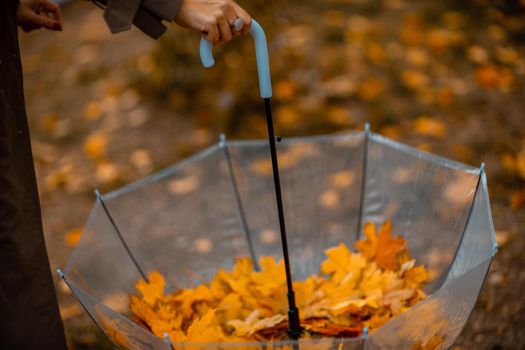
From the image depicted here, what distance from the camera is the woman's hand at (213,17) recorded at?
1.20m

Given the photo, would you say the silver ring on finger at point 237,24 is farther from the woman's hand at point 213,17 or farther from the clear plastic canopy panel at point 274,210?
the clear plastic canopy panel at point 274,210

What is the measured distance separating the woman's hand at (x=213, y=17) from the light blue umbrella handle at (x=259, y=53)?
19mm


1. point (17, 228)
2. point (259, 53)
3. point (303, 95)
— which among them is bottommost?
point (303, 95)

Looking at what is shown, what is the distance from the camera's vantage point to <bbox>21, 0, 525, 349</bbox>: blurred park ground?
8.72ft

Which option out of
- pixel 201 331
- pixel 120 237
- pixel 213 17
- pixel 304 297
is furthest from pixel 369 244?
pixel 213 17

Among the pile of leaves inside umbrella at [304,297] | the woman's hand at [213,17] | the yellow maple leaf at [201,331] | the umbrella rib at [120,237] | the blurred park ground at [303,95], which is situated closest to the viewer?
the woman's hand at [213,17]

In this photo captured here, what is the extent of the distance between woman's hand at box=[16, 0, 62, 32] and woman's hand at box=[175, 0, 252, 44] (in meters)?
0.42

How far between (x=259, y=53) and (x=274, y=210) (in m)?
0.64

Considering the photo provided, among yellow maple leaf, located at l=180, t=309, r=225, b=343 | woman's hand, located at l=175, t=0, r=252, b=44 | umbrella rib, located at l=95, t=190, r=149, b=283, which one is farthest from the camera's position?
umbrella rib, located at l=95, t=190, r=149, b=283

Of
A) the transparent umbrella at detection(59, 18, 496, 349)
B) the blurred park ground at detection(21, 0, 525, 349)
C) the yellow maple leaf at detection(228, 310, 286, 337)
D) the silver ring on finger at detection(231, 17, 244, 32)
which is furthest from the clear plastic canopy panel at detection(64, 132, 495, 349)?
the blurred park ground at detection(21, 0, 525, 349)

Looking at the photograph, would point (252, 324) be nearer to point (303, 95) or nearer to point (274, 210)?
point (274, 210)

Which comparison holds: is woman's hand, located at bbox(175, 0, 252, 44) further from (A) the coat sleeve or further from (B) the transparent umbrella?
(B) the transparent umbrella

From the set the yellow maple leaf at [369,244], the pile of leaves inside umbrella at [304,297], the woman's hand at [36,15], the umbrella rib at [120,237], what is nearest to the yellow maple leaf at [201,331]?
the pile of leaves inside umbrella at [304,297]

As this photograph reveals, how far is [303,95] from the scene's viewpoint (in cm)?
302
